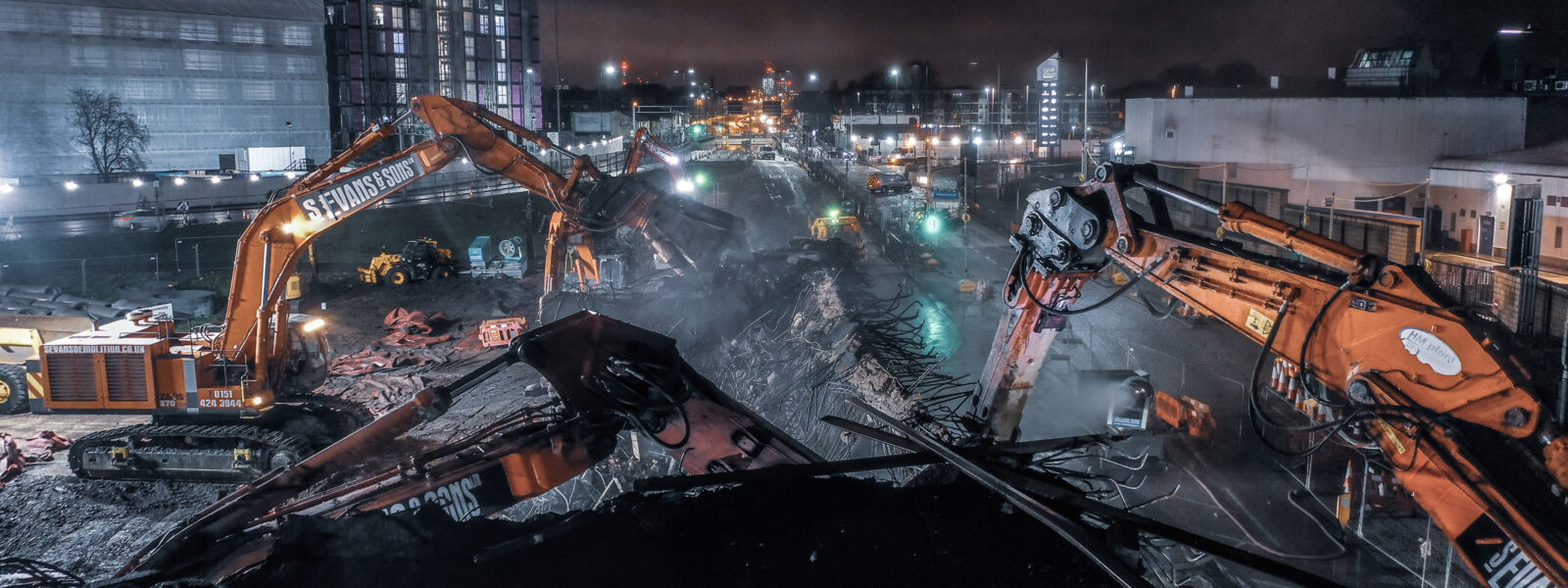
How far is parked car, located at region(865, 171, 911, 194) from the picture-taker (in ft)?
163

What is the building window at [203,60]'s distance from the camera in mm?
62469

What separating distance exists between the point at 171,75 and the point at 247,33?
5.87 meters

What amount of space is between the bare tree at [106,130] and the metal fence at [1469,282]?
6332cm

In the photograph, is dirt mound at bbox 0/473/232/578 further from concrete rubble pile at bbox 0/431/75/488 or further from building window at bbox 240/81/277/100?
building window at bbox 240/81/277/100

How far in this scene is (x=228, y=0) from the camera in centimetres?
6425

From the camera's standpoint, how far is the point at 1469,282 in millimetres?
20344

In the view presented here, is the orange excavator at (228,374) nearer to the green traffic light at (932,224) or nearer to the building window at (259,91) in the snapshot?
the green traffic light at (932,224)

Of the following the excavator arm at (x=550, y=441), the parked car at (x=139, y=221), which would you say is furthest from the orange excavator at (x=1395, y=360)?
the parked car at (x=139, y=221)

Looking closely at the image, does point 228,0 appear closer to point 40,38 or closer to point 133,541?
point 40,38

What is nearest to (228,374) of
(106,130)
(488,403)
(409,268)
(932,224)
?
(488,403)

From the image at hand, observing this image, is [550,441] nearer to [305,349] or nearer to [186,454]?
[186,454]

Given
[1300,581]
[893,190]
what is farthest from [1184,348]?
[893,190]

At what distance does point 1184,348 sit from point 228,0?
6761cm

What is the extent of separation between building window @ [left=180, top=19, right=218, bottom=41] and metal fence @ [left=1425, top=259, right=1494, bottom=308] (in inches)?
2760
